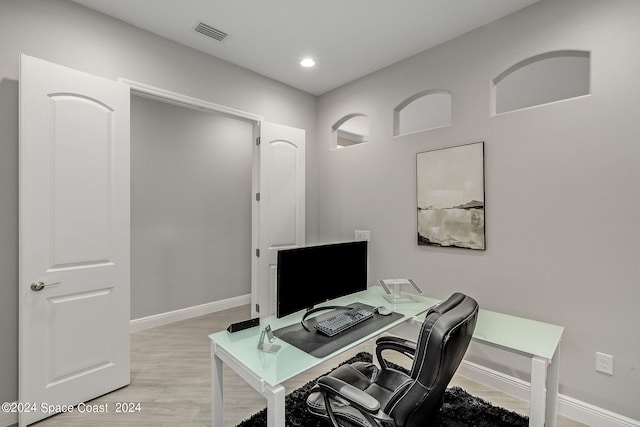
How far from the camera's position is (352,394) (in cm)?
126

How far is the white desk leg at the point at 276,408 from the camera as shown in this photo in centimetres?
124

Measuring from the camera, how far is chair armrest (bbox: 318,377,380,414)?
1203 mm

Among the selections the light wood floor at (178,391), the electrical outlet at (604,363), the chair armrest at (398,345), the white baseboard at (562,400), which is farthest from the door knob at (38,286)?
the electrical outlet at (604,363)

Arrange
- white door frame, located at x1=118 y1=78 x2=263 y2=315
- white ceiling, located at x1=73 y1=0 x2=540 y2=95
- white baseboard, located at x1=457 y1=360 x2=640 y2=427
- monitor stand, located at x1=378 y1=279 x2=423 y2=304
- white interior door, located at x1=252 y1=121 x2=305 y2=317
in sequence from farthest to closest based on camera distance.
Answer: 1. white interior door, located at x1=252 y1=121 x2=305 y2=317
2. white door frame, located at x1=118 y1=78 x2=263 y2=315
3. monitor stand, located at x1=378 y1=279 x2=423 y2=304
4. white ceiling, located at x1=73 y1=0 x2=540 y2=95
5. white baseboard, located at x1=457 y1=360 x2=640 y2=427

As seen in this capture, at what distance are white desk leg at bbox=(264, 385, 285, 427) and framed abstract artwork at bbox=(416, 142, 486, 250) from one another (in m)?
1.94

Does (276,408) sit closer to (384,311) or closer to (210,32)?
(384,311)

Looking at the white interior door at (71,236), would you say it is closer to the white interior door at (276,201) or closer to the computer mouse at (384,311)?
the white interior door at (276,201)

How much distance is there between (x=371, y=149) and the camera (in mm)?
3260

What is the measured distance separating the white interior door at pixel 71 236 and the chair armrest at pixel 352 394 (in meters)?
1.82

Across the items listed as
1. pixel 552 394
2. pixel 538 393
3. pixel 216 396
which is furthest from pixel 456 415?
pixel 216 396

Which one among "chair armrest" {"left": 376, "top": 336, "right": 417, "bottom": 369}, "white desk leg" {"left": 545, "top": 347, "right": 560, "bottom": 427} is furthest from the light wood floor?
"chair armrest" {"left": 376, "top": 336, "right": 417, "bottom": 369}

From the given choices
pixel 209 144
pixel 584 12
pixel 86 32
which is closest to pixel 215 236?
pixel 209 144

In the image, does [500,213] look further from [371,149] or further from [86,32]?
[86,32]

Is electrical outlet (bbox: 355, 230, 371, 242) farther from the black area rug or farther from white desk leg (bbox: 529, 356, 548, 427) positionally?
white desk leg (bbox: 529, 356, 548, 427)
